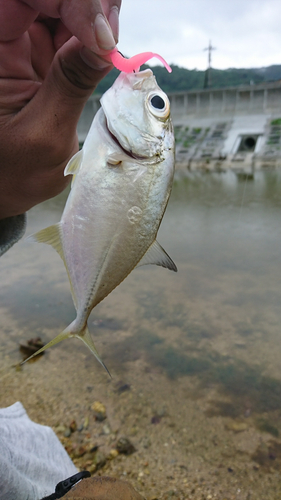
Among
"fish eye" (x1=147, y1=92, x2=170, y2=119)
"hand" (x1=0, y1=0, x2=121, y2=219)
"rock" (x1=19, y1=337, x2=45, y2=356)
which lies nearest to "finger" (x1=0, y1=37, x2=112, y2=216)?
"hand" (x1=0, y1=0, x2=121, y2=219)

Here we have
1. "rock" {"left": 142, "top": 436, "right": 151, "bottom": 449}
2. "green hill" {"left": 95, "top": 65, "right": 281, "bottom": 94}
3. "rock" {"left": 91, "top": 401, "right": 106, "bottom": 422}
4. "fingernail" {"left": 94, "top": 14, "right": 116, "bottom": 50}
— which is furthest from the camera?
"green hill" {"left": 95, "top": 65, "right": 281, "bottom": 94}

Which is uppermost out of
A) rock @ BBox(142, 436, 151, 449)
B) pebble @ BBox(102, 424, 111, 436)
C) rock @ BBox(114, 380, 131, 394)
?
rock @ BBox(114, 380, 131, 394)

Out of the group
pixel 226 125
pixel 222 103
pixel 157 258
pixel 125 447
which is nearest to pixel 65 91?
pixel 157 258

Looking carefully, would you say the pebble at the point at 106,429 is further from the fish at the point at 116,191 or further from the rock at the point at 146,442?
the fish at the point at 116,191

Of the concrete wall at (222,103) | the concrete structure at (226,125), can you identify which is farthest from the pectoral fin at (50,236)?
the concrete wall at (222,103)

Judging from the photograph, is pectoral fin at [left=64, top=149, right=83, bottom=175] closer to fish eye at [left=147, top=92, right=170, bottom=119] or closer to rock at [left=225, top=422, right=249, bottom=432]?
fish eye at [left=147, top=92, right=170, bottom=119]

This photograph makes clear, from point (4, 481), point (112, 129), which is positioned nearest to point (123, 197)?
point (112, 129)

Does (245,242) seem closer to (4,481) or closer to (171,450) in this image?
(171,450)

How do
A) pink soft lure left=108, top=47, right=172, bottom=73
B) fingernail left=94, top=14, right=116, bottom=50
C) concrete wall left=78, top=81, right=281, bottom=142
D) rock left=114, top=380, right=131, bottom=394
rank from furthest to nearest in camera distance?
concrete wall left=78, top=81, right=281, bottom=142 < rock left=114, top=380, right=131, bottom=394 < pink soft lure left=108, top=47, right=172, bottom=73 < fingernail left=94, top=14, right=116, bottom=50
